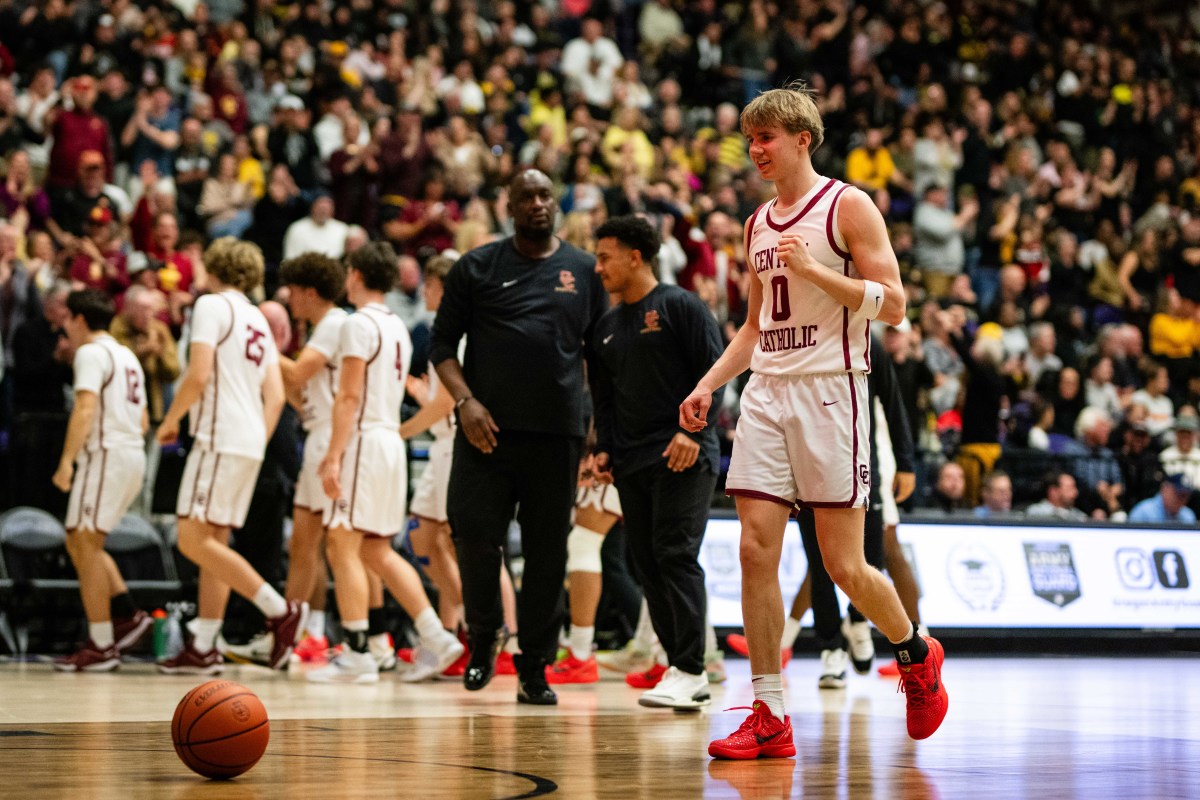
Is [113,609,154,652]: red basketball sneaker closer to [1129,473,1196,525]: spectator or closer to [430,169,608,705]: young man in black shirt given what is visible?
[430,169,608,705]: young man in black shirt

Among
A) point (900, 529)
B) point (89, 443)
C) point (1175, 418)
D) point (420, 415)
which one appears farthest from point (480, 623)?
point (1175, 418)

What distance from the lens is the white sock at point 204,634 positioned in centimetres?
908

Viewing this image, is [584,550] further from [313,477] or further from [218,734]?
[218,734]

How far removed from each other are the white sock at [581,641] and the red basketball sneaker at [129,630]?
2.67m

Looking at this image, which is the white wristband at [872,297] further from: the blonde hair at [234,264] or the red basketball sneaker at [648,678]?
the blonde hair at [234,264]

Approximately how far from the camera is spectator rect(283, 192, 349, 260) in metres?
14.2

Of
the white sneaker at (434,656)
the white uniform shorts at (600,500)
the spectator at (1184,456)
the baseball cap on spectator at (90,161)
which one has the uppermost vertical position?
the baseball cap on spectator at (90,161)

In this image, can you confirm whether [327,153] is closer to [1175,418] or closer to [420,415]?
[420,415]

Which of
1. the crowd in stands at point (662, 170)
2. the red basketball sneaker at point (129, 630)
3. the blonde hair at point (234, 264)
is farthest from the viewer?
the crowd in stands at point (662, 170)

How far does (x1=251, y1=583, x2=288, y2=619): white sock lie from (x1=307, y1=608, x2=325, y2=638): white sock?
3.08ft

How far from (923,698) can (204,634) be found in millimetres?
4957

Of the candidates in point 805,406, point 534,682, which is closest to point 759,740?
point 805,406

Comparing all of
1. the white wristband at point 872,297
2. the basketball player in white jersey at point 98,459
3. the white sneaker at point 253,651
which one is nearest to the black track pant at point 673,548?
the white wristband at point 872,297

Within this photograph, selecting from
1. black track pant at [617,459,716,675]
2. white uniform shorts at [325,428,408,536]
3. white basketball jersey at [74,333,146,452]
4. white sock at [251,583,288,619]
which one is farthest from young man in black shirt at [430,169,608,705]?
white basketball jersey at [74,333,146,452]
